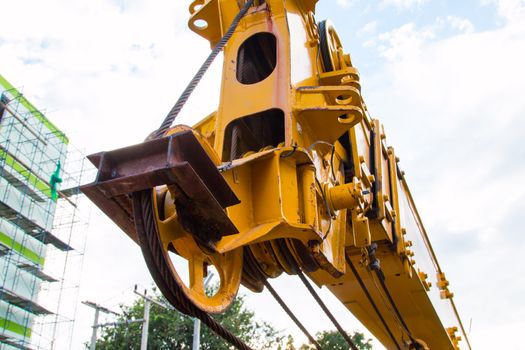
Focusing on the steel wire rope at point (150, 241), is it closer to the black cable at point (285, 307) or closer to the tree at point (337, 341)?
the black cable at point (285, 307)

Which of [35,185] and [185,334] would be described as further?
[185,334]

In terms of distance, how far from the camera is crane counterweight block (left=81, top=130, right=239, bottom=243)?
1655 mm

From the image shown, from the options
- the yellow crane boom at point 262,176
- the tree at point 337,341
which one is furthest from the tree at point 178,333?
the yellow crane boom at point 262,176

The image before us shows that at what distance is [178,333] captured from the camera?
76.0 feet

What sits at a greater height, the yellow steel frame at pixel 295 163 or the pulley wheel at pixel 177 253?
the yellow steel frame at pixel 295 163

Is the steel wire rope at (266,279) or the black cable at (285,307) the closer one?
the steel wire rope at (266,279)

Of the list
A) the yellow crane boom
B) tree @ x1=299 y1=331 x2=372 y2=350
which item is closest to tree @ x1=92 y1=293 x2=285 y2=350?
tree @ x1=299 y1=331 x2=372 y2=350

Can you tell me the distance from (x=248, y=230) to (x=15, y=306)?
17.3m

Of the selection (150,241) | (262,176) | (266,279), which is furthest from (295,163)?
(150,241)

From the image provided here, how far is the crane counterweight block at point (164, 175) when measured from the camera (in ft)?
5.43

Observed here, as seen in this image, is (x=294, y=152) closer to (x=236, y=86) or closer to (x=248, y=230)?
(x=248, y=230)

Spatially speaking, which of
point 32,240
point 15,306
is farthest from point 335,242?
point 32,240

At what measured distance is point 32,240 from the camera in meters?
19.0

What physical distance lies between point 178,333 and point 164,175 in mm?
22728
